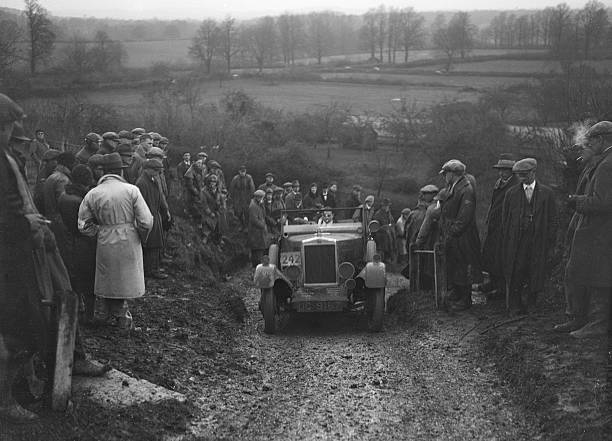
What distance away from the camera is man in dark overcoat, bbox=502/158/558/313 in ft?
30.6

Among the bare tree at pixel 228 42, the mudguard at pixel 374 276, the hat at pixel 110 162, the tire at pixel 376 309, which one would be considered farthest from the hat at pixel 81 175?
the bare tree at pixel 228 42

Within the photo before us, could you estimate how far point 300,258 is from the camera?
11031 millimetres

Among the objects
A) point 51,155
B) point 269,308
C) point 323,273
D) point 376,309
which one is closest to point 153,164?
point 51,155

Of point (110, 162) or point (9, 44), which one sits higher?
point (9, 44)

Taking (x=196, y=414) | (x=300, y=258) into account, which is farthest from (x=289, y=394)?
(x=300, y=258)

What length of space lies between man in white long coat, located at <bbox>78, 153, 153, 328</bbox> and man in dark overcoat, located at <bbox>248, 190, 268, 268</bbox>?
357 inches

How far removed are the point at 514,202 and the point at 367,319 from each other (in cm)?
273

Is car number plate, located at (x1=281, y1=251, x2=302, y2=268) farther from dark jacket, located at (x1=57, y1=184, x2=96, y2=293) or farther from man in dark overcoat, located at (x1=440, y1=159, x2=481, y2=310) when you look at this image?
dark jacket, located at (x1=57, y1=184, x2=96, y2=293)

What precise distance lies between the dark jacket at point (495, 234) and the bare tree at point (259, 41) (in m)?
24.0

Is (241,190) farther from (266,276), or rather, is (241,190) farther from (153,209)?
(266,276)

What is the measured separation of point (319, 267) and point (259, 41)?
24703 millimetres

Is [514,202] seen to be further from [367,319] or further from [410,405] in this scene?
[410,405]

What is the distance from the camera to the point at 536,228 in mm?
9328

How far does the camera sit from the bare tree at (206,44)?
29.9 meters
